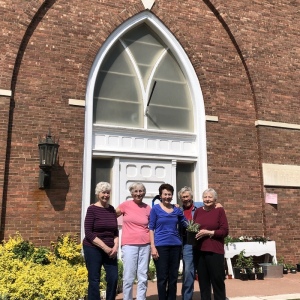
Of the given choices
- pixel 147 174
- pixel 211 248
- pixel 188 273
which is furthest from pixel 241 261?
pixel 211 248

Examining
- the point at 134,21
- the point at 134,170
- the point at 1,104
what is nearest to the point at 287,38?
the point at 134,21

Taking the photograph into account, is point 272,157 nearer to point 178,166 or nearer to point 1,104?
point 178,166

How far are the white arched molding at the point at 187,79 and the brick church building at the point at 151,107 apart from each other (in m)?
0.02

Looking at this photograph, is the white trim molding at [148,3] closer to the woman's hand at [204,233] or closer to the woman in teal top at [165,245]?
the woman in teal top at [165,245]

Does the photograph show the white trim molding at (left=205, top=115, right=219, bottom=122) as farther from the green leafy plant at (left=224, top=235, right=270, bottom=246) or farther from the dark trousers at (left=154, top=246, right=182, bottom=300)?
the dark trousers at (left=154, top=246, right=182, bottom=300)

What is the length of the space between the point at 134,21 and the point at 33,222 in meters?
5.20

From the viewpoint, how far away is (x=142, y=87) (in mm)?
9078

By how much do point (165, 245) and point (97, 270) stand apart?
884 mm

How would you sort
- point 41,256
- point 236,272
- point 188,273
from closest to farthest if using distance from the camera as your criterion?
1. point 188,273
2. point 41,256
3. point 236,272

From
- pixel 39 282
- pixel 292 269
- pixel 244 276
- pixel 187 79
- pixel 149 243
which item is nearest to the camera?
pixel 39 282

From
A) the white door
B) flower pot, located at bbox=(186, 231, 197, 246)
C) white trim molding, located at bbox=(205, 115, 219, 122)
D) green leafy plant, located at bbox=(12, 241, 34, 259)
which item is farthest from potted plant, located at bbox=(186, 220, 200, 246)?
white trim molding, located at bbox=(205, 115, 219, 122)

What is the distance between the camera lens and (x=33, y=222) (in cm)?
737

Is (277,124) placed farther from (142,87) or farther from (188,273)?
(188,273)

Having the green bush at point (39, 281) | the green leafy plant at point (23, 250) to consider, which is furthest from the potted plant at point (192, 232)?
the green leafy plant at point (23, 250)
